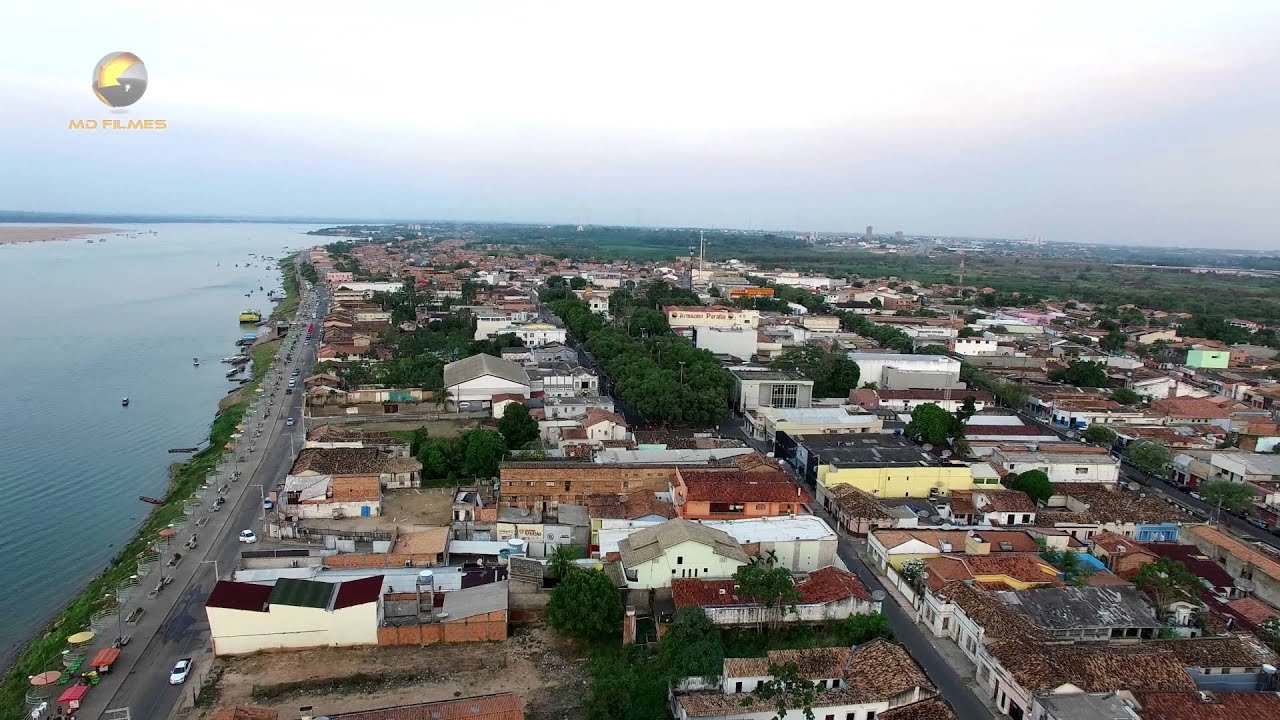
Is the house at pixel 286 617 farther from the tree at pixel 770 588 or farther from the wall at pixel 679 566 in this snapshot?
the tree at pixel 770 588

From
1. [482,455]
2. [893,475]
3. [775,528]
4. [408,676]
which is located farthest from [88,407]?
[893,475]

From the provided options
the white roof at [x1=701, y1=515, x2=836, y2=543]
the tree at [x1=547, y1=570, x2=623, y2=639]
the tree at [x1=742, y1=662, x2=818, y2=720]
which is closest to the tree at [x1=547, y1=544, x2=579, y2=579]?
the tree at [x1=547, y1=570, x2=623, y2=639]

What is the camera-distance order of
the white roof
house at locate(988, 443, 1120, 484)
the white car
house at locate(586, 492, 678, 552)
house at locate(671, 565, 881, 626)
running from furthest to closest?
house at locate(988, 443, 1120, 484)
house at locate(586, 492, 678, 552)
the white roof
house at locate(671, 565, 881, 626)
the white car

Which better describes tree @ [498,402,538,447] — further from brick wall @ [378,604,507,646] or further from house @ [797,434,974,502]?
brick wall @ [378,604,507,646]

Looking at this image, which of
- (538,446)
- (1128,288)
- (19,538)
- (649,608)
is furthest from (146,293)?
(1128,288)

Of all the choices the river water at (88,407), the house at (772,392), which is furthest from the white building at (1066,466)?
the river water at (88,407)

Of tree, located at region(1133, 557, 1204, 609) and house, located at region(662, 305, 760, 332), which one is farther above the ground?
house, located at region(662, 305, 760, 332)

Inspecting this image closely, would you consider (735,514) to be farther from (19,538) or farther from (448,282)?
(448,282)
